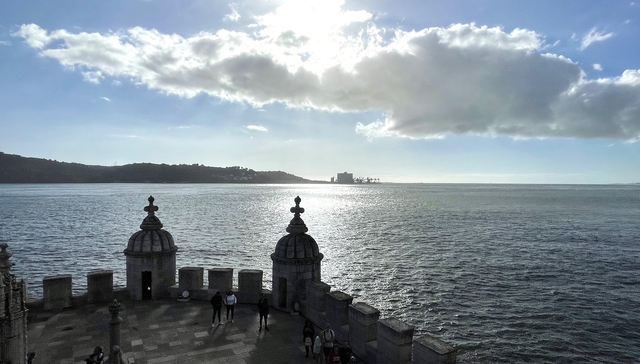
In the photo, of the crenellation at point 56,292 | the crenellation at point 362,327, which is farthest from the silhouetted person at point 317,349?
the crenellation at point 56,292

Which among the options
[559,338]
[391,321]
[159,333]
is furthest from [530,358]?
[159,333]

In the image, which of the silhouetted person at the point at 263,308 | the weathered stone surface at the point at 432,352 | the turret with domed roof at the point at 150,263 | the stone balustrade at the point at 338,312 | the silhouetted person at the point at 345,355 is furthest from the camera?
the turret with domed roof at the point at 150,263

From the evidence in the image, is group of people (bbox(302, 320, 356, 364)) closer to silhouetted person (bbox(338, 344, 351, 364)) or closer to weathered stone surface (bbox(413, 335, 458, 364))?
silhouetted person (bbox(338, 344, 351, 364))

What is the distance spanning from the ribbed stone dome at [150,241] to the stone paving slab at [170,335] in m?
2.09

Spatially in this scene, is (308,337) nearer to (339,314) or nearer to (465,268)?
(339,314)

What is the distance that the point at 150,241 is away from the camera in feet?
53.1

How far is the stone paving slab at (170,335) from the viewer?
457 inches

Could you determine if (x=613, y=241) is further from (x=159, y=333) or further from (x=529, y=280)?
(x=159, y=333)

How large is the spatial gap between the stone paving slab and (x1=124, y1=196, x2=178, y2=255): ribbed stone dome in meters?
2.09

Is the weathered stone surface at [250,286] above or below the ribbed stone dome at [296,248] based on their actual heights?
below

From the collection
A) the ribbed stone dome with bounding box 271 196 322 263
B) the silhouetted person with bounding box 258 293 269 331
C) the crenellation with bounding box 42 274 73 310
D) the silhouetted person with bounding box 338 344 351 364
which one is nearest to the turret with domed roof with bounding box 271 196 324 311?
the ribbed stone dome with bounding box 271 196 322 263

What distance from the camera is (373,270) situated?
42.6 metres

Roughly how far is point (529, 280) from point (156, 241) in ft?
116

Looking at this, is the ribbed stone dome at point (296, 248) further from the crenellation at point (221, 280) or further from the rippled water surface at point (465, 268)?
the rippled water surface at point (465, 268)
